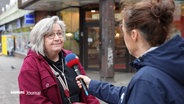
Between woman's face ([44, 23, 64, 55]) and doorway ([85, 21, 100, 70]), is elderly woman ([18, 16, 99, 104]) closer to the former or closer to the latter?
woman's face ([44, 23, 64, 55])

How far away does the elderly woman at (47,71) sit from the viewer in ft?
8.59

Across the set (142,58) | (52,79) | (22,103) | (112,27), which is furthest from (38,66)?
(112,27)

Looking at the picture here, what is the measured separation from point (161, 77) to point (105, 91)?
85cm

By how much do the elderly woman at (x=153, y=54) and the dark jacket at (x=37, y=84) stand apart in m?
1.09

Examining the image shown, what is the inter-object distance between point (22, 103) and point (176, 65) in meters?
1.52

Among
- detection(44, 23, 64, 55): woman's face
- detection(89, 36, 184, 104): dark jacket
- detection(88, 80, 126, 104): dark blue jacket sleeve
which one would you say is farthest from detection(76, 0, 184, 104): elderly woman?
detection(44, 23, 64, 55): woman's face

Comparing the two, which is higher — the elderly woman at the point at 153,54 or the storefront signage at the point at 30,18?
the storefront signage at the point at 30,18

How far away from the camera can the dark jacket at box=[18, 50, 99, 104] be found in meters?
2.60

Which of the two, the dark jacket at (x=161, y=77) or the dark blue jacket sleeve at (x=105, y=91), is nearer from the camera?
the dark jacket at (x=161, y=77)

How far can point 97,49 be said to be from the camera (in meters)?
14.4

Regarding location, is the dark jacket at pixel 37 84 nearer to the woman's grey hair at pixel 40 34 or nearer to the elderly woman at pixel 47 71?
the elderly woman at pixel 47 71

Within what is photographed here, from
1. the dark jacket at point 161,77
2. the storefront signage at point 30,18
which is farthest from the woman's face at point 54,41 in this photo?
the storefront signage at point 30,18

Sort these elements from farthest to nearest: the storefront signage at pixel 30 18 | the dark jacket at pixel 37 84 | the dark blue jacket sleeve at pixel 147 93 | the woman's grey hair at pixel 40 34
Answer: the storefront signage at pixel 30 18, the woman's grey hair at pixel 40 34, the dark jacket at pixel 37 84, the dark blue jacket sleeve at pixel 147 93

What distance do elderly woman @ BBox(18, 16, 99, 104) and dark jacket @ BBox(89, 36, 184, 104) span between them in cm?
116
